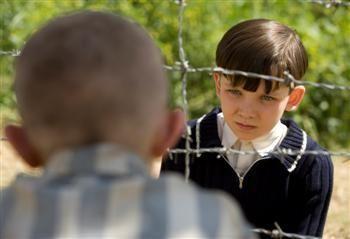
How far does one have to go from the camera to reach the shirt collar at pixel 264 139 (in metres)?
2.36

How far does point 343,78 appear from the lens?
5.31 metres

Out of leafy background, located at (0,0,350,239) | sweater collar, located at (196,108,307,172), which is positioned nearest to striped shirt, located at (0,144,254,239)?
sweater collar, located at (196,108,307,172)

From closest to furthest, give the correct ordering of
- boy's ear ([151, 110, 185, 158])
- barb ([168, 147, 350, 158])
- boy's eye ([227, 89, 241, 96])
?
boy's ear ([151, 110, 185, 158]) < barb ([168, 147, 350, 158]) < boy's eye ([227, 89, 241, 96])

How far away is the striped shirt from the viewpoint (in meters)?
1.15

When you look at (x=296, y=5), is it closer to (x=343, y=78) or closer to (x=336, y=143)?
(x=343, y=78)

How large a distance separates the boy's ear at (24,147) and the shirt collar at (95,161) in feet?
0.34

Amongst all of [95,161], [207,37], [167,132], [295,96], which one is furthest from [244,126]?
[207,37]

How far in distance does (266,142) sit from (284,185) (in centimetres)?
13

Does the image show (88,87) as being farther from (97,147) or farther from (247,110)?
(247,110)

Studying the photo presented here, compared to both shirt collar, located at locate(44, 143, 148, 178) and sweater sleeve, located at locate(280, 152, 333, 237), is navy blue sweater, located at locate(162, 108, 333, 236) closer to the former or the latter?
sweater sleeve, located at locate(280, 152, 333, 237)

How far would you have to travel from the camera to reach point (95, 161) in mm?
1166

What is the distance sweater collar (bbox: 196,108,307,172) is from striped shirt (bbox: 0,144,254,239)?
1122 mm

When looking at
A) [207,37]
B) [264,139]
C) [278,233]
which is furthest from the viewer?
[207,37]

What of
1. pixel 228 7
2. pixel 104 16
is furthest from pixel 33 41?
pixel 228 7
